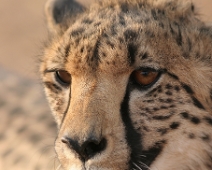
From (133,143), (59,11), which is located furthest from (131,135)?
(59,11)

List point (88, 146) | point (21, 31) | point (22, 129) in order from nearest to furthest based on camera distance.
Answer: point (88, 146)
point (22, 129)
point (21, 31)

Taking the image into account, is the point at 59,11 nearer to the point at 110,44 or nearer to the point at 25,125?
the point at 110,44

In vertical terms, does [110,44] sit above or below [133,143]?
above

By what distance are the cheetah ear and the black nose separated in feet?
2.27

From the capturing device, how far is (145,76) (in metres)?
1.81

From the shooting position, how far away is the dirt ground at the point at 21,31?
513 centimetres

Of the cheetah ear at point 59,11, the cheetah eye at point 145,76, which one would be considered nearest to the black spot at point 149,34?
the cheetah eye at point 145,76

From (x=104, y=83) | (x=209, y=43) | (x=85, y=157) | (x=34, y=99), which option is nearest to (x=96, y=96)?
(x=104, y=83)

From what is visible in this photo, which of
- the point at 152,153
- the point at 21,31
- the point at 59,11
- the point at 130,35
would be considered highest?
the point at 130,35

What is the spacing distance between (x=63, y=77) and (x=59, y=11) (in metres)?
0.58

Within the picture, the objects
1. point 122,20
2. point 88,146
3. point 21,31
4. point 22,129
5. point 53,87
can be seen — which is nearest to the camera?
point 88,146

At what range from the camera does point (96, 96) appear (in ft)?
5.86

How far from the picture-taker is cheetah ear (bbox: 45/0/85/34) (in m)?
2.36

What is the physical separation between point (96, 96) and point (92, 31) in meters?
0.22
